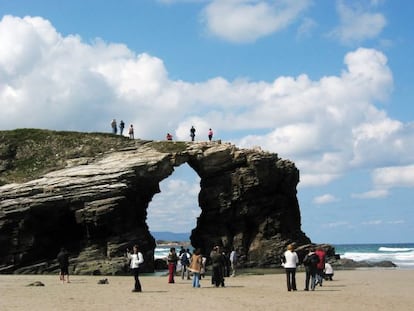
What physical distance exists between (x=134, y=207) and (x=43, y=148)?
36.9ft

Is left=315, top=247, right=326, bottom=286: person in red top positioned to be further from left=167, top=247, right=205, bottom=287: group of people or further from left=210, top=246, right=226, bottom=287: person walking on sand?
left=167, top=247, right=205, bottom=287: group of people

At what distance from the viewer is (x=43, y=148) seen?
55594mm

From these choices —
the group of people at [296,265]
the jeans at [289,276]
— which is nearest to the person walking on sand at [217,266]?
the group of people at [296,265]

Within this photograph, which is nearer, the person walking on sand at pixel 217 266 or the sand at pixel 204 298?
the sand at pixel 204 298

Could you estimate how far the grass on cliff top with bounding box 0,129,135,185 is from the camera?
52094 mm

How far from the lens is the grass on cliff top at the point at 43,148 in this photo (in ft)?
171

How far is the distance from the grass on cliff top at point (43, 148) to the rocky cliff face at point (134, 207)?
5.20 ft

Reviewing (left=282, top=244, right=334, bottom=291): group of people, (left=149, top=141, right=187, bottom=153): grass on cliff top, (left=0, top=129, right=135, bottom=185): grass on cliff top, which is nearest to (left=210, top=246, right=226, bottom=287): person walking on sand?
(left=282, top=244, right=334, bottom=291): group of people

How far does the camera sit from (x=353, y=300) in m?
23.0

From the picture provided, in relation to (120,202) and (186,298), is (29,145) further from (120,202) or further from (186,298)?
(186,298)

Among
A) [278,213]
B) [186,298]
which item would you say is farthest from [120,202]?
[186,298]

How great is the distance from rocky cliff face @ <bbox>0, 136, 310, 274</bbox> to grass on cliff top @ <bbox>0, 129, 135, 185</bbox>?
5.20ft

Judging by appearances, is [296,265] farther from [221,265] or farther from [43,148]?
[43,148]

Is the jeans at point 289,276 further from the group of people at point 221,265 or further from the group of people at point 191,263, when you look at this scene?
the group of people at point 191,263
